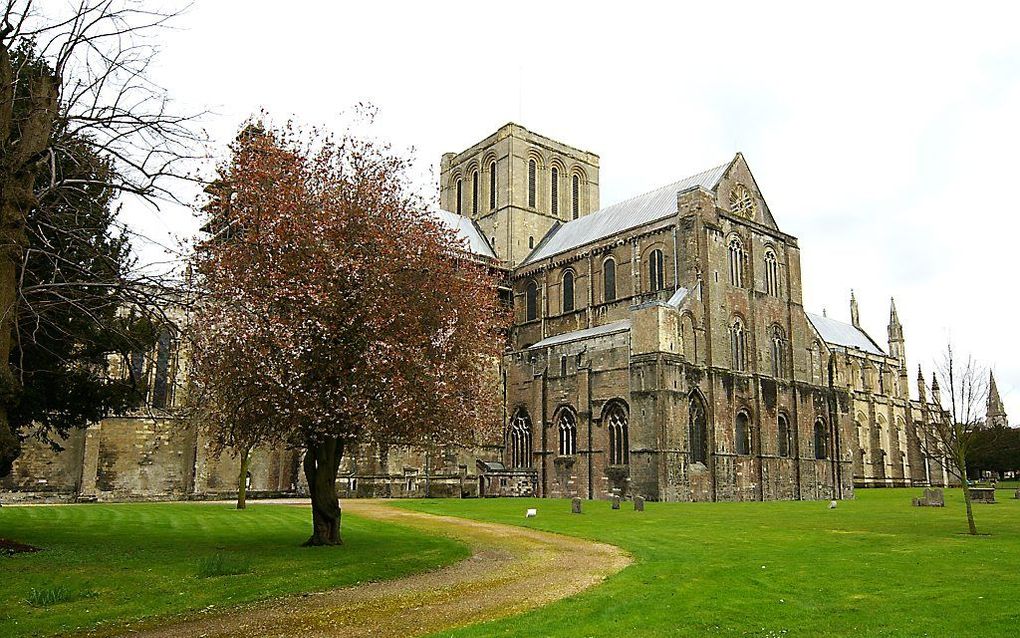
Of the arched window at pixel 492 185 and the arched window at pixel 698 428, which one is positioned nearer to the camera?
the arched window at pixel 698 428

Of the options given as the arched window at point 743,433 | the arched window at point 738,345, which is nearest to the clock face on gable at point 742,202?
the arched window at point 738,345

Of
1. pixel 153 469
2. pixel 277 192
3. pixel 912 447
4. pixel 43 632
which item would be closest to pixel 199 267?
pixel 277 192

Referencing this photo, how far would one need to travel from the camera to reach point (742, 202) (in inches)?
1940

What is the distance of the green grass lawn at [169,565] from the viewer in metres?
11.1

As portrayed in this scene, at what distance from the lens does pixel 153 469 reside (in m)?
42.1

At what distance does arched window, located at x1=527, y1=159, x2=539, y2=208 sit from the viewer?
6072 cm

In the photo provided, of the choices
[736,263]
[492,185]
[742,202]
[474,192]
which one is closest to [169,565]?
[736,263]

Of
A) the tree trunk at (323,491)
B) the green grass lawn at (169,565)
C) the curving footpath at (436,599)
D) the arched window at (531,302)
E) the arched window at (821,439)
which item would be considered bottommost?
the curving footpath at (436,599)

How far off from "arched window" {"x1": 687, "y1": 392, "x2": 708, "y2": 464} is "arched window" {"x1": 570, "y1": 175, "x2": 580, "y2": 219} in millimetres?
24093

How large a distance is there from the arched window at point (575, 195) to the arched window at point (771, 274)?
17892mm

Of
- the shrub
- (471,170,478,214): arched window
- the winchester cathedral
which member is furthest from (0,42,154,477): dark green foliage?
(471,170,478,214): arched window

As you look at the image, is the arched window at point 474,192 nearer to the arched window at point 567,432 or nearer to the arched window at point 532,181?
the arched window at point 532,181

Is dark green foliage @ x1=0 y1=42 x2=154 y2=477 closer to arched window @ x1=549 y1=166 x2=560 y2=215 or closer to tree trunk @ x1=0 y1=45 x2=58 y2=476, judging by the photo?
tree trunk @ x1=0 y1=45 x2=58 y2=476

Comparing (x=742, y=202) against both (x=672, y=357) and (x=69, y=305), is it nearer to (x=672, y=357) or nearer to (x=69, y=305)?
(x=672, y=357)
